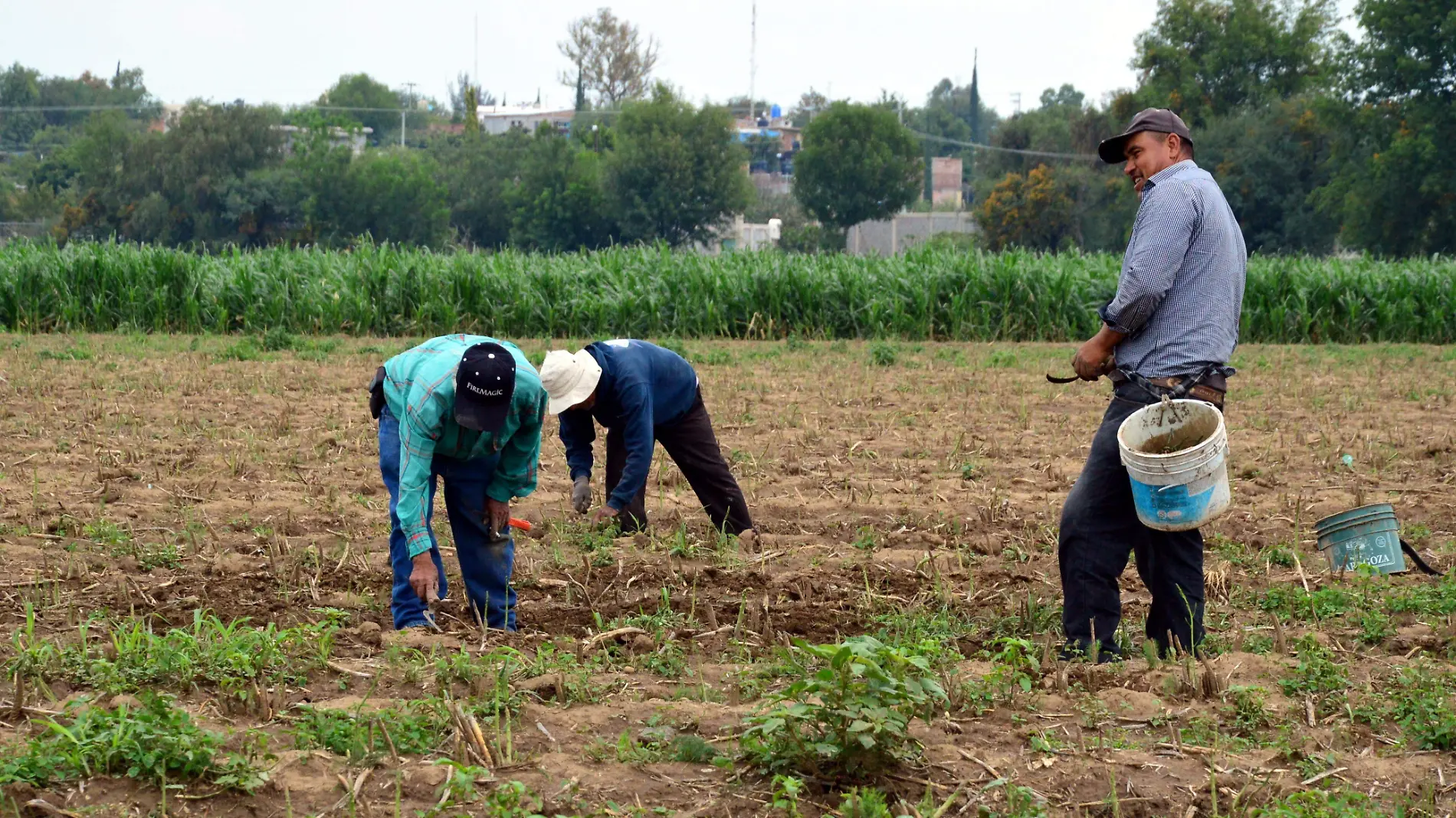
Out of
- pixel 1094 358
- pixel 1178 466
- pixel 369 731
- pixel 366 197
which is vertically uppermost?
pixel 366 197

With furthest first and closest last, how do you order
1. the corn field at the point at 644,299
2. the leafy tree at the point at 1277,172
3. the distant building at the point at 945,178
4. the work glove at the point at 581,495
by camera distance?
1. the distant building at the point at 945,178
2. the leafy tree at the point at 1277,172
3. the corn field at the point at 644,299
4. the work glove at the point at 581,495

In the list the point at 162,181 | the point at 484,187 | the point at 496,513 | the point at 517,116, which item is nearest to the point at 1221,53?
the point at 484,187

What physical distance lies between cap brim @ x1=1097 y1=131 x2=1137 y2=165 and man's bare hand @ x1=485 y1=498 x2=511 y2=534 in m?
2.53

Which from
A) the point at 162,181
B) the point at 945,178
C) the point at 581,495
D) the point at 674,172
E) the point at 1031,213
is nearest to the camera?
the point at 581,495

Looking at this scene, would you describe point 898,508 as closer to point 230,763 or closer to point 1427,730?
point 1427,730

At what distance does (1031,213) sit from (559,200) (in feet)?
62.3

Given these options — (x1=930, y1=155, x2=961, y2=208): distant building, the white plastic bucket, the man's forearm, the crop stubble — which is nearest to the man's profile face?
the man's forearm

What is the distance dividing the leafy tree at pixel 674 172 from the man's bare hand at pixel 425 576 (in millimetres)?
52440

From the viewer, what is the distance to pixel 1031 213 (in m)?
55.9

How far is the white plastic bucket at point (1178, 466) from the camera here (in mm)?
4609

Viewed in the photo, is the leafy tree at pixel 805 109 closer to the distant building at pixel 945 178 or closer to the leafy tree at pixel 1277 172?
the distant building at pixel 945 178

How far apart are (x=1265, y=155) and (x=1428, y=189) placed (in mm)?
7444

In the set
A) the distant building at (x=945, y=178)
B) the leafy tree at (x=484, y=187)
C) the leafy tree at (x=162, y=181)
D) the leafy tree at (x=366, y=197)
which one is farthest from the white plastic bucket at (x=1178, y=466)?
the distant building at (x=945, y=178)

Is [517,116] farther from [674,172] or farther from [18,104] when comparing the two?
[674,172]
